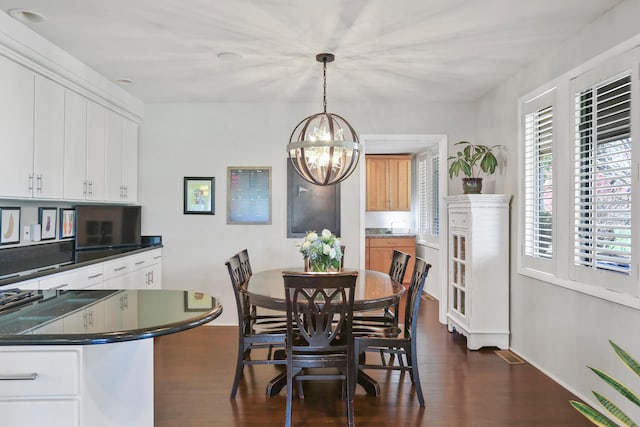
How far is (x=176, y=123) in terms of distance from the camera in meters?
4.95

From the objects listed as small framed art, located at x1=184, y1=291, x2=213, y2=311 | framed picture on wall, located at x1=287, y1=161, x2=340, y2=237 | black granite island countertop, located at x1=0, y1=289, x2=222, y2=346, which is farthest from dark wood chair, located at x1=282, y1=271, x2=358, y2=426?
framed picture on wall, located at x1=287, y1=161, x2=340, y2=237

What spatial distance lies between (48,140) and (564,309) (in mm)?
4065

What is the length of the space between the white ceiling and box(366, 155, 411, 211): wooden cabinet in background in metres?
3.43

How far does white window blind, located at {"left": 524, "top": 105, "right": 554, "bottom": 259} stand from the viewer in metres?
3.41

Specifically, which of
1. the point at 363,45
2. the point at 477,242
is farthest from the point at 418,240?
the point at 363,45

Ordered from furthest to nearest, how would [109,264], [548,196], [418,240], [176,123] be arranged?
1. [418,240]
2. [176,123]
3. [109,264]
4. [548,196]

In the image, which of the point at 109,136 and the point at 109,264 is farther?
the point at 109,136

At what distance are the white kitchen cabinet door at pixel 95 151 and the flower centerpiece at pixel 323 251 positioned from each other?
2.10 metres

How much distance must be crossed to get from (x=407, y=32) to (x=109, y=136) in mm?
2983

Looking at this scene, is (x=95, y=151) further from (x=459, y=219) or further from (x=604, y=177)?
(x=604, y=177)

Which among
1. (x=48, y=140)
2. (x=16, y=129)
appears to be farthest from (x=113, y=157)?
(x=16, y=129)

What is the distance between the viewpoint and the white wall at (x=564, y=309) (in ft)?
8.61

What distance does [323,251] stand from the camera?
3.17 metres

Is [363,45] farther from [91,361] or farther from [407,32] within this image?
[91,361]
